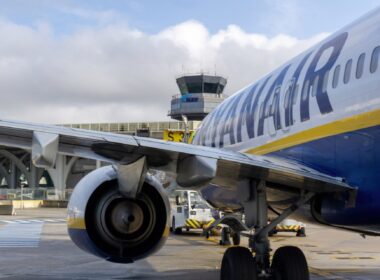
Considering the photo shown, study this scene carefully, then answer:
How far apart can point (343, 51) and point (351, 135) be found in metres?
1.13

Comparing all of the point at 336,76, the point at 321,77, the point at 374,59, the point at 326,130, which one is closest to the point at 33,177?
the point at 321,77

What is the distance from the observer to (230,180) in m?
7.18

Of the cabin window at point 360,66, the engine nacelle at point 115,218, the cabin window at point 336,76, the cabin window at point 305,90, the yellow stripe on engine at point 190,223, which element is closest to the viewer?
the cabin window at point 360,66

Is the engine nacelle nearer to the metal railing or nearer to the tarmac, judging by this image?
the tarmac

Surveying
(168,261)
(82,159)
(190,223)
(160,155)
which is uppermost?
(82,159)

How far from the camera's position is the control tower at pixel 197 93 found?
263 ft

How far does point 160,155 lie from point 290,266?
9.21ft

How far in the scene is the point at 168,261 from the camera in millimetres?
13609

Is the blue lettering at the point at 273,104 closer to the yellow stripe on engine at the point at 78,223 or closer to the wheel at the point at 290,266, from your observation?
the wheel at the point at 290,266

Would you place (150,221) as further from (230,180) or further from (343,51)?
(343,51)

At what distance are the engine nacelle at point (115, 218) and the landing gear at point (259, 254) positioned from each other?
1057 millimetres

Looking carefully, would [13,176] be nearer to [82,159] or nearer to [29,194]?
[82,159]

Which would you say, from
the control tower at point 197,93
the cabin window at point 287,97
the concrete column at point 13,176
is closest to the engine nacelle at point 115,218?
the cabin window at point 287,97

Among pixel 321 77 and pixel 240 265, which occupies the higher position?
pixel 321 77
